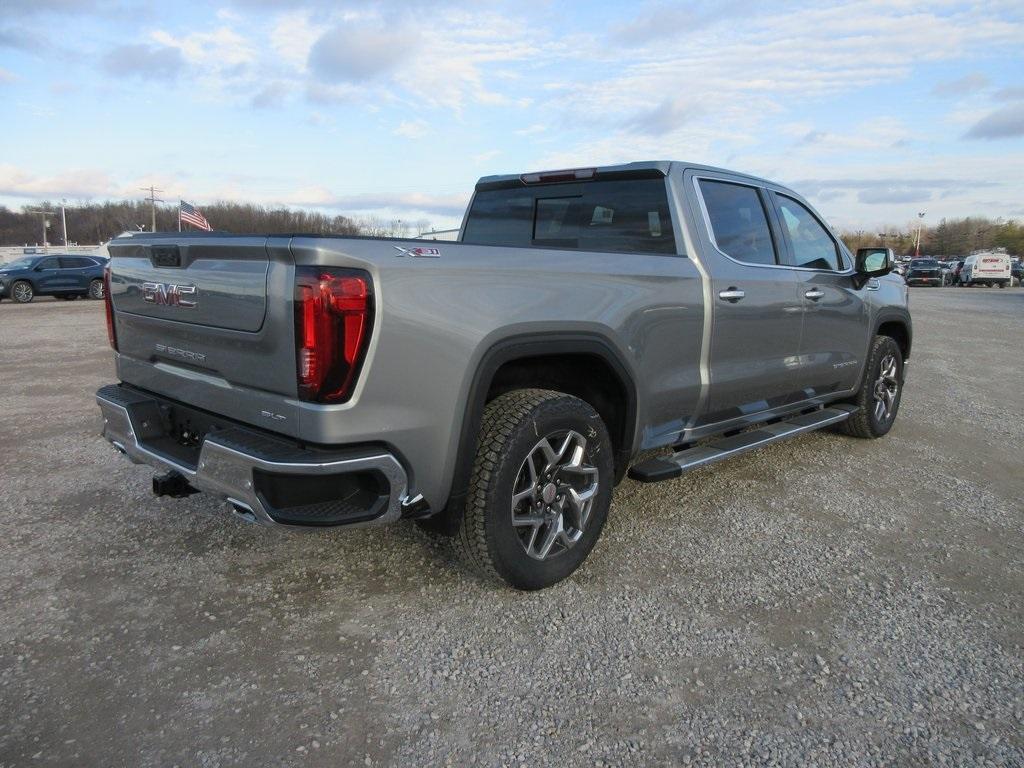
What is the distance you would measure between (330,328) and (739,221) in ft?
9.04

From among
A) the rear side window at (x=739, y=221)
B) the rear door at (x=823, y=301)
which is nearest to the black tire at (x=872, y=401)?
the rear door at (x=823, y=301)

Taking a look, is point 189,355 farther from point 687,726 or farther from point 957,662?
point 957,662

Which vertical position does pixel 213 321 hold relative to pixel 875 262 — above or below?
below

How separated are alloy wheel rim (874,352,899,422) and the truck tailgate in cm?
470

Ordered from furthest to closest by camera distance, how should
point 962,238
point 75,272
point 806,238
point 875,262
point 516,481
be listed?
point 962,238 < point 75,272 < point 875,262 < point 806,238 < point 516,481

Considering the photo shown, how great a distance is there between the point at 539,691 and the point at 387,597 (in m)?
0.88

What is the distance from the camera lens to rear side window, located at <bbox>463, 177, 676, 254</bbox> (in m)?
3.84

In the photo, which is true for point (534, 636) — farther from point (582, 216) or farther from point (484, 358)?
point (582, 216)

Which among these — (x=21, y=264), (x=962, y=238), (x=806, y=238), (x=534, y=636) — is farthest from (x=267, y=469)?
(x=962, y=238)

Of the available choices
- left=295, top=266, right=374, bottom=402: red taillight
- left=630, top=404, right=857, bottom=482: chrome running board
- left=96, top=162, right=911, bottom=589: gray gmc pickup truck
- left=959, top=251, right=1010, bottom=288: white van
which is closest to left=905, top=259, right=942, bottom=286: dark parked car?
left=959, top=251, right=1010, bottom=288: white van

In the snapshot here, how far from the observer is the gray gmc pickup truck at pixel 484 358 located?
2.42 metres

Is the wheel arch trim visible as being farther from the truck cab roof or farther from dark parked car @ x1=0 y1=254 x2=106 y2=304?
dark parked car @ x1=0 y1=254 x2=106 y2=304

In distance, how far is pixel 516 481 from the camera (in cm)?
290

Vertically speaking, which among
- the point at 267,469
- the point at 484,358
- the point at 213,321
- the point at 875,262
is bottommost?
the point at 267,469
